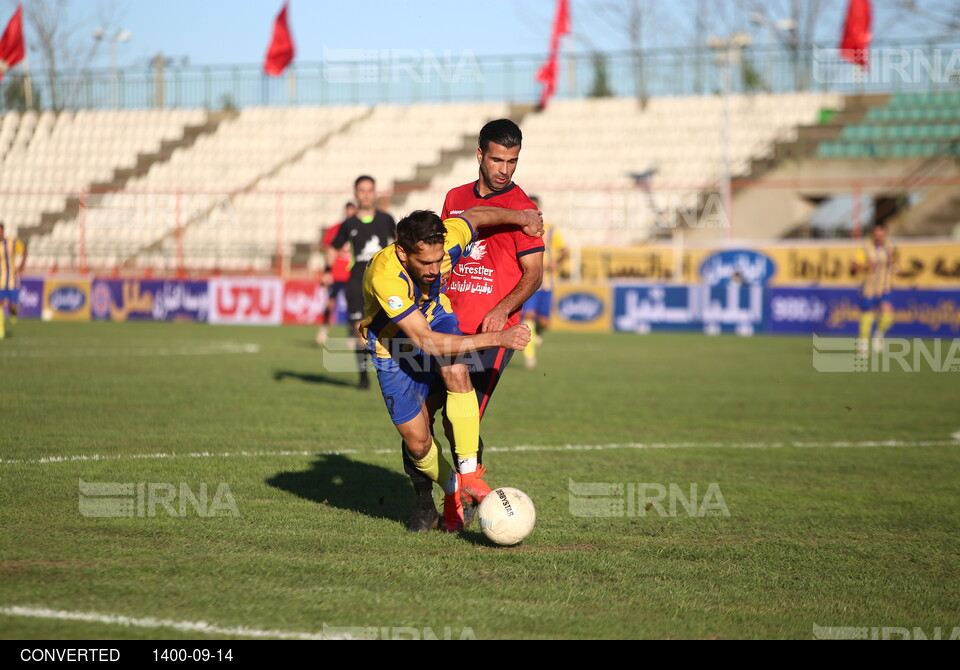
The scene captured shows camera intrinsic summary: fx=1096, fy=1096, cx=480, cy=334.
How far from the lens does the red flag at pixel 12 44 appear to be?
3550cm

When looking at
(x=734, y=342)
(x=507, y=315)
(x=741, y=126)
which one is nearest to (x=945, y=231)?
(x=741, y=126)

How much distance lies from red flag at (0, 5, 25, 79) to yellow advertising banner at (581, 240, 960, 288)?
69.1ft

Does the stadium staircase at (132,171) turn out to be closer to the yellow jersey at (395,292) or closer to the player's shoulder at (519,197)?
the player's shoulder at (519,197)

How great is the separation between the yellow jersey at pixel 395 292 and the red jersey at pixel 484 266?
0.26 m

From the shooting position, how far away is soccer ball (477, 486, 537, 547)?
5.43 meters

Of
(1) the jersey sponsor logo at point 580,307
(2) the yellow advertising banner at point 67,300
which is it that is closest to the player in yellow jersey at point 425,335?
(1) the jersey sponsor logo at point 580,307

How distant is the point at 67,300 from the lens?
27.9 meters

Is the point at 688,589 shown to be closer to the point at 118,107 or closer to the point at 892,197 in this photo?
the point at 892,197

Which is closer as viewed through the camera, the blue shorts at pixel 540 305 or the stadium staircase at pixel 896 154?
the blue shorts at pixel 540 305

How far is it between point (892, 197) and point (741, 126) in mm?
6188

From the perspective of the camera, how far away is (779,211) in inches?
1218

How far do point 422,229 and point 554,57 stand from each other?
33412 millimetres

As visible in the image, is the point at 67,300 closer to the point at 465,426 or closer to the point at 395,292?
the point at 465,426

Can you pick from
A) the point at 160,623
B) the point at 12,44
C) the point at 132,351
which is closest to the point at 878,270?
the point at 132,351
